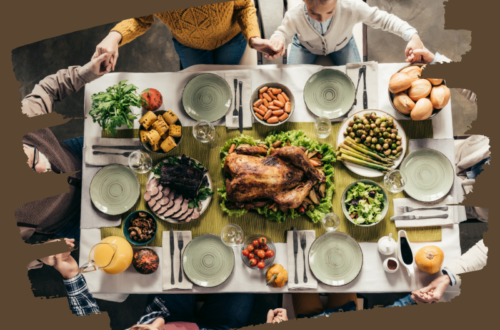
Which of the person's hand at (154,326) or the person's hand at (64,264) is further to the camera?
the person's hand at (64,264)

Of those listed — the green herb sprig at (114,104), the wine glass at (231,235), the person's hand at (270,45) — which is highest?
the person's hand at (270,45)

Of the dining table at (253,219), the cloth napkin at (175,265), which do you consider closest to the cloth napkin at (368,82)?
the dining table at (253,219)

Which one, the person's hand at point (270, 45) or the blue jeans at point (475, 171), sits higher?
the person's hand at point (270, 45)

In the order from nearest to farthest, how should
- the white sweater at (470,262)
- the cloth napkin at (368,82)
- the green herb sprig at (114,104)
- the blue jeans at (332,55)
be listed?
the green herb sprig at (114,104), the white sweater at (470,262), the cloth napkin at (368,82), the blue jeans at (332,55)

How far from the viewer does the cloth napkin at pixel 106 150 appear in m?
2.53

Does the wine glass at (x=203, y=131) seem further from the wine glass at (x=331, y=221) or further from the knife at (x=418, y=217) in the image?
the knife at (x=418, y=217)

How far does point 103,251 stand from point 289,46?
2.11 meters

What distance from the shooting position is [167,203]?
Result: 2.43m

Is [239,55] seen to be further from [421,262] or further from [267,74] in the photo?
[421,262]

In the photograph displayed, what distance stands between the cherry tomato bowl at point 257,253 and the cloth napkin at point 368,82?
3.78 feet

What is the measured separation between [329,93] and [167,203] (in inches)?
56.5

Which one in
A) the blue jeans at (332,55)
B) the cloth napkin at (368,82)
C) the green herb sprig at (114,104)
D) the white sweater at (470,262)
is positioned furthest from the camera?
the blue jeans at (332,55)

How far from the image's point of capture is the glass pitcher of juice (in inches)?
91.1

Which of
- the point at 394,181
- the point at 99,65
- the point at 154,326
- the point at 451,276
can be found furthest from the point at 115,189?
the point at 451,276
